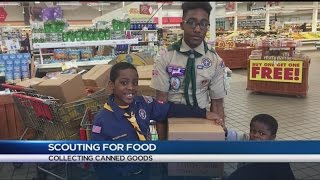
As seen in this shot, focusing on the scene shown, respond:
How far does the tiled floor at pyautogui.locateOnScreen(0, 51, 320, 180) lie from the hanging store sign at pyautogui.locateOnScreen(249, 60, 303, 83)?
0.39 meters

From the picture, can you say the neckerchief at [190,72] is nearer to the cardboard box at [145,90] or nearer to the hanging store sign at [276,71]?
the cardboard box at [145,90]

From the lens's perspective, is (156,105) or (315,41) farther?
(315,41)

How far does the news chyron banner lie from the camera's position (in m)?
1.30

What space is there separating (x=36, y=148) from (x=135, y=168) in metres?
0.50

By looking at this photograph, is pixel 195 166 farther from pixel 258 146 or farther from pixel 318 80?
pixel 318 80

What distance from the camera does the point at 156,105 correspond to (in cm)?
194

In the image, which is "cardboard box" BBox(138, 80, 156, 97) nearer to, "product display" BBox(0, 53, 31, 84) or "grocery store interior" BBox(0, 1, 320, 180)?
"grocery store interior" BBox(0, 1, 320, 180)

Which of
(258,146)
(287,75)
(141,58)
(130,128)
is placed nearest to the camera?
(258,146)

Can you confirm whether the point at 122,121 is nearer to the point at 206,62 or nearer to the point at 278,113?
the point at 206,62

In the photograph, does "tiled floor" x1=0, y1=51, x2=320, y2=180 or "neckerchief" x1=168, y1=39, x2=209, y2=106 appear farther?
"tiled floor" x1=0, y1=51, x2=320, y2=180

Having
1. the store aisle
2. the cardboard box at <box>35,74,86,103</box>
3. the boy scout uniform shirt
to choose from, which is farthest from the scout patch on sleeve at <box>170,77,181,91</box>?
the store aisle

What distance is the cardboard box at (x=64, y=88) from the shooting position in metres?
2.65

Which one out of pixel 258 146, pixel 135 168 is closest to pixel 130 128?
pixel 135 168

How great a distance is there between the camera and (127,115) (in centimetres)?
177
